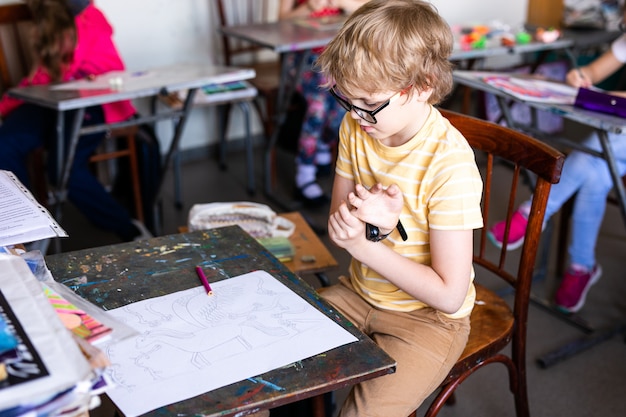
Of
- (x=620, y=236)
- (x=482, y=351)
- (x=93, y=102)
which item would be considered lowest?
(x=620, y=236)

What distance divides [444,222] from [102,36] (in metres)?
1.76

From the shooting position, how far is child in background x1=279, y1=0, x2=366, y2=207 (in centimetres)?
305

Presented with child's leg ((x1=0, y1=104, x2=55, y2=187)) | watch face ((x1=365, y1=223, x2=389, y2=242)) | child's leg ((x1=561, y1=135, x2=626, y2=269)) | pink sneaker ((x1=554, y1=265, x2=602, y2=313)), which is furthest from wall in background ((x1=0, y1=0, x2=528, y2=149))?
watch face ((x1=365, y1=223, x2=389, y2=242))

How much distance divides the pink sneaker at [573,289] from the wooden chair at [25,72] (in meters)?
1.55

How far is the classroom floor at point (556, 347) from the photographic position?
1.91 meters

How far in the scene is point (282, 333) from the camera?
3.25ft

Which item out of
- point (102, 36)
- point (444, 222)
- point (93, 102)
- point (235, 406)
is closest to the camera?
point (235, 406)

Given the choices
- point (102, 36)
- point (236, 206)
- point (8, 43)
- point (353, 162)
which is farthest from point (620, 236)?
point (8, 43)

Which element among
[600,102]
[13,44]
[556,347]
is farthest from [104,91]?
[556,347]

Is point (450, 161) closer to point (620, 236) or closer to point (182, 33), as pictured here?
point (620, 236)

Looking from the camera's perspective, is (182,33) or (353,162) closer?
(353,162)

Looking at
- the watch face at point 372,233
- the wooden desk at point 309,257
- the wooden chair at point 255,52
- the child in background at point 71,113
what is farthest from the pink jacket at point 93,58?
the watch face at point 372,233

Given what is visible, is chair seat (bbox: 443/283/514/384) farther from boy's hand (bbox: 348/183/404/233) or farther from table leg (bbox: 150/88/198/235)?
table leg (bbox: 150/88/198/235)

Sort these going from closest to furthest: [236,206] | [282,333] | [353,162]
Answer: [282,333], [353,162], [236,206]
